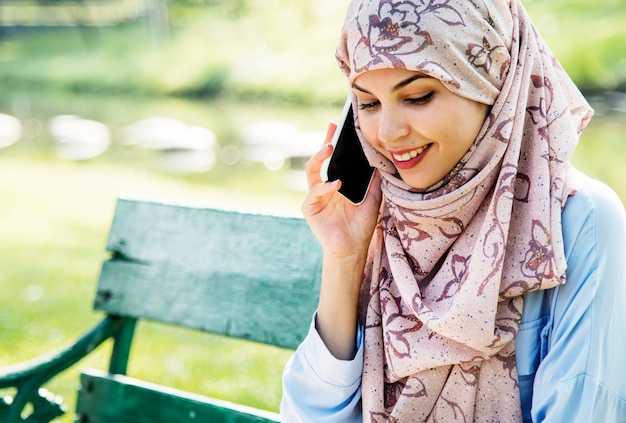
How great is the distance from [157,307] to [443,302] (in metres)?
1.19

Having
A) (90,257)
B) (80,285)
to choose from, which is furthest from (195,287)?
(90,257)

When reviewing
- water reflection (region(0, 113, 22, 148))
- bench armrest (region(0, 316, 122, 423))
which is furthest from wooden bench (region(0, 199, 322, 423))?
water reflection (region(0, 113, 22, 148))

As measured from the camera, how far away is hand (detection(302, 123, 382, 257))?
7.03 feet

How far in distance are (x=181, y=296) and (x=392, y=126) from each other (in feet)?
3.82

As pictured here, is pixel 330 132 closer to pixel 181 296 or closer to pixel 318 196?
pixel 318 196

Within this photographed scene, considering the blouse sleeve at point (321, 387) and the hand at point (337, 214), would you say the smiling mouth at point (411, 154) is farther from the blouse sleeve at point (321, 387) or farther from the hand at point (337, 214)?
the blouse sleeve at point (321, 387)

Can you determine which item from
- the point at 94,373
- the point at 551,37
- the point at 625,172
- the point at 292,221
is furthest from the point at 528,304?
the point at 551,37

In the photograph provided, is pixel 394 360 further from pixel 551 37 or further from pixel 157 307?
pixel 551 37

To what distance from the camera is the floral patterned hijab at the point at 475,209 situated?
1794mm

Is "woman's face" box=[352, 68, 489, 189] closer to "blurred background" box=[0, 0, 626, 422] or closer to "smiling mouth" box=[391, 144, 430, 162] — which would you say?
"smiling mouth" box=[391, 144, 430, 162]

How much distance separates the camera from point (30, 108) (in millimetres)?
17016

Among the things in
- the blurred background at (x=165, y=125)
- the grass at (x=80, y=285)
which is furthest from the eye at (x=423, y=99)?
the blurred background at (x=165, y=125)

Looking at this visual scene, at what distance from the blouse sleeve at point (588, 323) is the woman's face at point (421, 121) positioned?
A: 0.29 metres

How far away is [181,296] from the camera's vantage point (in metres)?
2.72
